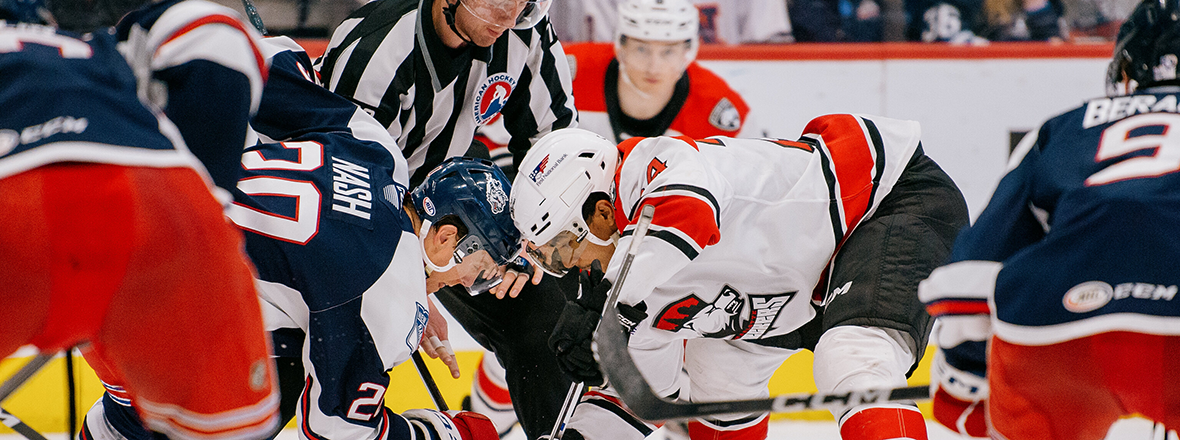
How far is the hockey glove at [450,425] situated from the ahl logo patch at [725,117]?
1.79m

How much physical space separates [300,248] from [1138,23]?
1.44 metres

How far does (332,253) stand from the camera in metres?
1.93

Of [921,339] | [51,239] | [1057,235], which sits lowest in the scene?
[921,339]

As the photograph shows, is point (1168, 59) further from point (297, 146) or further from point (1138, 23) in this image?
point (297, 146)

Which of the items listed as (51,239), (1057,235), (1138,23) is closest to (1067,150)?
(1057,235)

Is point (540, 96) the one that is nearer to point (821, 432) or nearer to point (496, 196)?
point (496, 196)

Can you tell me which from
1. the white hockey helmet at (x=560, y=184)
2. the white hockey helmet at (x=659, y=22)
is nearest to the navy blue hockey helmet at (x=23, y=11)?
the white hockey helmet at (x=560, y=184)

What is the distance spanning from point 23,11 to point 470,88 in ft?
4.89

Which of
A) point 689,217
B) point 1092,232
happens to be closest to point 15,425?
point 689,217

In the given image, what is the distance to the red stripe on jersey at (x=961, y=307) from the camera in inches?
64.5

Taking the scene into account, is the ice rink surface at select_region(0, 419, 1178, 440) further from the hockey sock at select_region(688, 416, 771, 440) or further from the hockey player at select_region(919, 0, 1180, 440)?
the hockey player at select_region(919, 0, 1180, 440)

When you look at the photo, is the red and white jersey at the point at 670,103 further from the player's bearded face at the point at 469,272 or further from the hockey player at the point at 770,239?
the player's bearded face at the point at 469,272

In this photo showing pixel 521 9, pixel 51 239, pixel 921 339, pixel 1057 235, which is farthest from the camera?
pixel 521 9

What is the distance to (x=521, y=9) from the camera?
2.74 m
